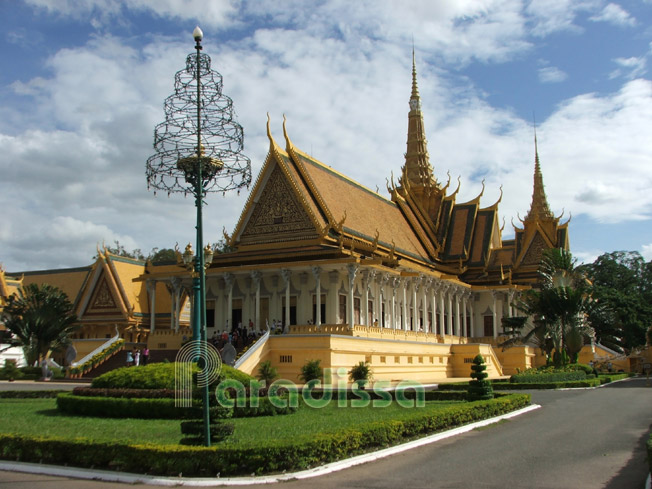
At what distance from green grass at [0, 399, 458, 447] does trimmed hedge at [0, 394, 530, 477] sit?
1.35 feet

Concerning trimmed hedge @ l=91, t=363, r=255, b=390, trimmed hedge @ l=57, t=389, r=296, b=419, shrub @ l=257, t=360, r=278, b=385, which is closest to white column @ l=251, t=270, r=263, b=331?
shrub @ l=257, t=360, r=278, b=385

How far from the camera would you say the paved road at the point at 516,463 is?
8.94 m

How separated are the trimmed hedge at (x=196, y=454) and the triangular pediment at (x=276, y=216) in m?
21.8

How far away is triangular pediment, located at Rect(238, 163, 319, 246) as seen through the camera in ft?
107

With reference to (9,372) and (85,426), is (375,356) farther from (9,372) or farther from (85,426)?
(85,426)

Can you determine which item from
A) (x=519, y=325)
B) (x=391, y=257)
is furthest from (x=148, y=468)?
(x=519, y=325)

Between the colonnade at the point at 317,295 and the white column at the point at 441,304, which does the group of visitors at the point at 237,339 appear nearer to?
the colonnade at the point at 317,295

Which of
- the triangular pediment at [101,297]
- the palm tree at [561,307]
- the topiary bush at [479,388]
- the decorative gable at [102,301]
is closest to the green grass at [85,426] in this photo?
the topiary bush at [479,388]

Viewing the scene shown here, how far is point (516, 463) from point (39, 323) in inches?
1103

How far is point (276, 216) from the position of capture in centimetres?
3372

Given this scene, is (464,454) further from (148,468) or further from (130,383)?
(130,383)

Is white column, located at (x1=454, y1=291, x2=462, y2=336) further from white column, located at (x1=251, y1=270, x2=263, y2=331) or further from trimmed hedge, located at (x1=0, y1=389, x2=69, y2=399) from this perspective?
trimmed hedge, located at (x1=0, y1=389, x2=69, y2=399)

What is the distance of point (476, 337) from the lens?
45375 mm

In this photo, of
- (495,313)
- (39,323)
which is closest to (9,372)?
(39,323)
